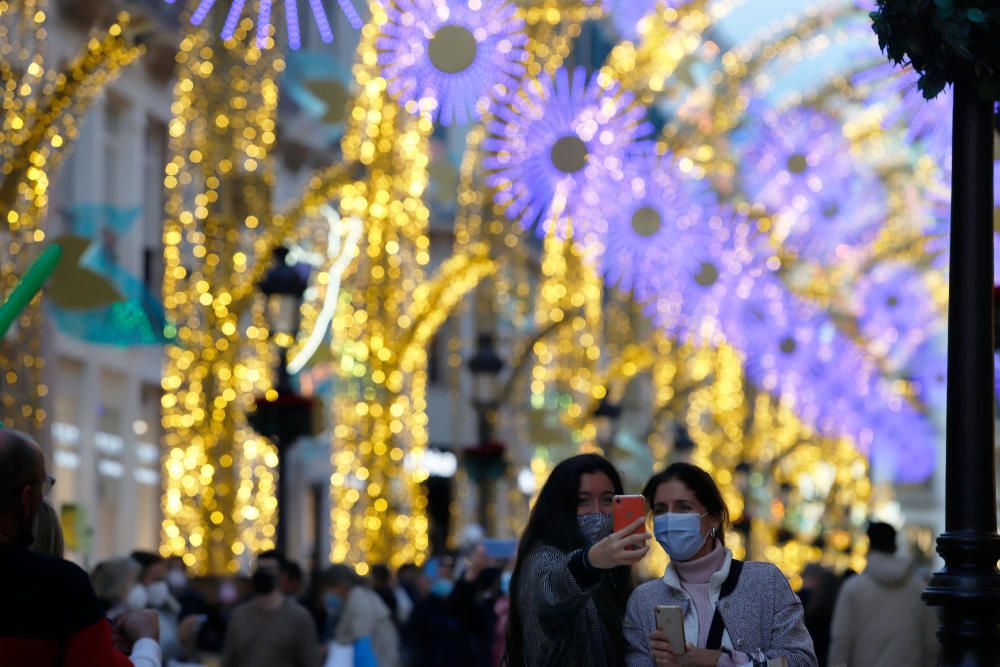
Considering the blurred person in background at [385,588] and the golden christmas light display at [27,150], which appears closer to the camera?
the golden christmas light display at [27,150]

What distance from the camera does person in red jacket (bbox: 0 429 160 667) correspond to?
18.2 ft

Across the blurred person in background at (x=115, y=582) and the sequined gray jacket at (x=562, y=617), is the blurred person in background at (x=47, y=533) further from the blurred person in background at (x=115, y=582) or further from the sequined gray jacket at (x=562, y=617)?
the blurred person in background at (x=115, y=582)

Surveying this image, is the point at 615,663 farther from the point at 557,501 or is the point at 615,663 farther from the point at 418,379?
the point at 418,379

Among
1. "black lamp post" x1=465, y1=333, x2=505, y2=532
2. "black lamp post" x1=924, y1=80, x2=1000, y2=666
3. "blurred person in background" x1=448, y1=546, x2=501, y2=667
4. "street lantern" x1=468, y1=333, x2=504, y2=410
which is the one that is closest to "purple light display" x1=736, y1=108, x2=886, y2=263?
"black lamp post" x1=465, y1=333, x2=505, y2=532

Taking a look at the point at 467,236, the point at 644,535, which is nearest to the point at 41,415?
the point at 644,535

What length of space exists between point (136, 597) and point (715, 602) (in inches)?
248

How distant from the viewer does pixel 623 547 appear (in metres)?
6.55

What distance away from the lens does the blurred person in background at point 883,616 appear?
12.7m

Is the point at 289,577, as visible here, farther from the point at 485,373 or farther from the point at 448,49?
the point at 485,373

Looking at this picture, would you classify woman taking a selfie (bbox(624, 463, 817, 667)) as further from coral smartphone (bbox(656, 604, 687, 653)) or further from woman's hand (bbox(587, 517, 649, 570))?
woman's hand (bbox(587, 517, 649, 570))

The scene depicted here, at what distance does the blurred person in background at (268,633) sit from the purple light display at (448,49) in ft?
16.9

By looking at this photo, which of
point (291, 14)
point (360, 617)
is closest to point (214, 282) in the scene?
point (360, 617)

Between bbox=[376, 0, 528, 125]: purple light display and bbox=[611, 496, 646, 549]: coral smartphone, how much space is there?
10668 millimetres

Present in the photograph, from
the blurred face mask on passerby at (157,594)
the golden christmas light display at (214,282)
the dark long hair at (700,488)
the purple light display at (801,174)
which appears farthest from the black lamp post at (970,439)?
the purple light display at (801,174)
